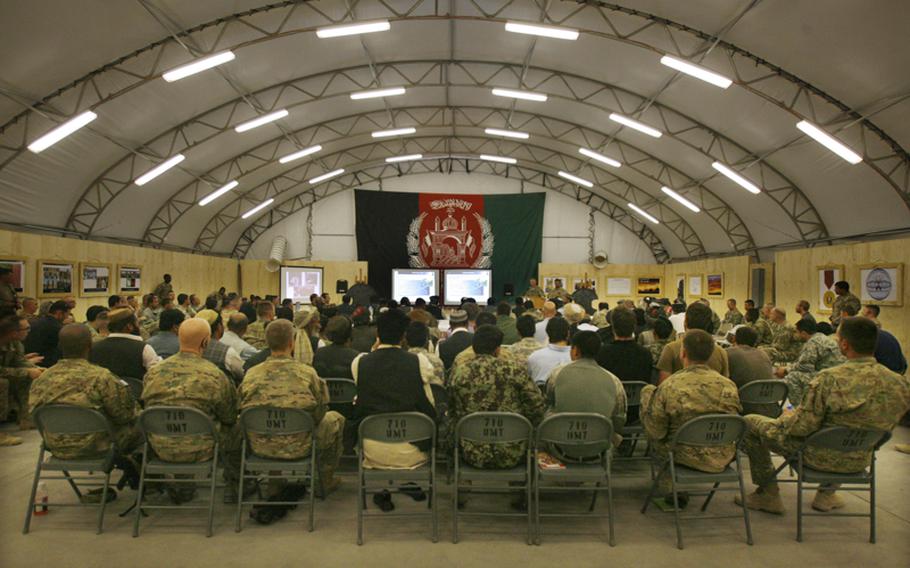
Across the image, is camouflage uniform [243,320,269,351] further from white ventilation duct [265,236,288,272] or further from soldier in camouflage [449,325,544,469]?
white ventilation duct [265,236,288,272]

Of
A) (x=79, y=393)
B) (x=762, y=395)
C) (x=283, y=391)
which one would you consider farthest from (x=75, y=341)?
(x=762, y=395)

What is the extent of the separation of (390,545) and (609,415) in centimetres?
166

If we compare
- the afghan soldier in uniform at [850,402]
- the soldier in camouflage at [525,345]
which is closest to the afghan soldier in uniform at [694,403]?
the afghan soldier in uniform at [850,402]

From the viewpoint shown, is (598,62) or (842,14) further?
(598,62)

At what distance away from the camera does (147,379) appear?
335 centimetres

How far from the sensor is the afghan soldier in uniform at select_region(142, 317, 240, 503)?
10.5 feet

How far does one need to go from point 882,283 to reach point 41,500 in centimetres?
1214

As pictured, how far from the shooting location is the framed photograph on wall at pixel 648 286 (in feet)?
61.8

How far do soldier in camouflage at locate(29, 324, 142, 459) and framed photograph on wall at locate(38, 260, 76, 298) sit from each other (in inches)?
321

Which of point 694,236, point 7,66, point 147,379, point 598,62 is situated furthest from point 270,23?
point 694,236

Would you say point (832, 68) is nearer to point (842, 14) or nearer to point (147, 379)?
point (842, 14)

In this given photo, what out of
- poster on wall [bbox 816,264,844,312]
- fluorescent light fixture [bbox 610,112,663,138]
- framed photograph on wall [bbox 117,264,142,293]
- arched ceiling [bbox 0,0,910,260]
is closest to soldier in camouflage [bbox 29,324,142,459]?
arched ceiling [bbox 0,0,910,260]

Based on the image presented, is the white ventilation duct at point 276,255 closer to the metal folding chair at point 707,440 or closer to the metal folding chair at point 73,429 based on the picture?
the metal folding chair at point 73,429

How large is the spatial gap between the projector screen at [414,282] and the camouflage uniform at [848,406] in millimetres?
15195
